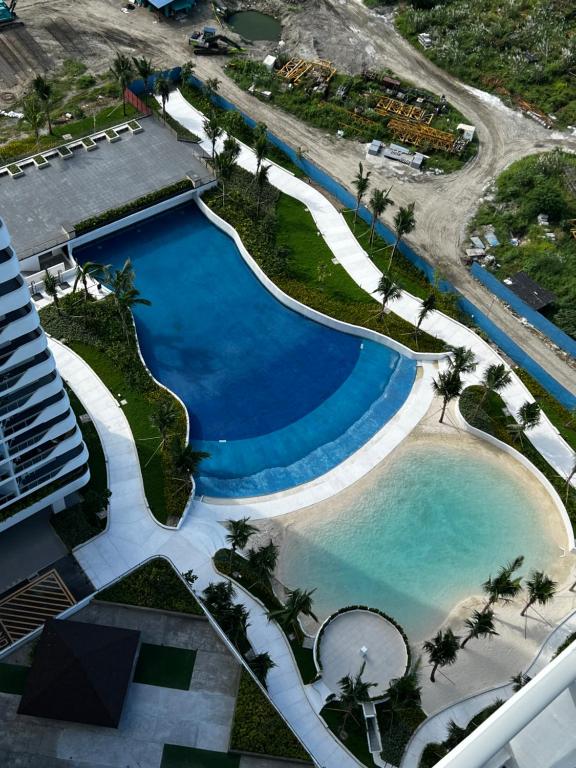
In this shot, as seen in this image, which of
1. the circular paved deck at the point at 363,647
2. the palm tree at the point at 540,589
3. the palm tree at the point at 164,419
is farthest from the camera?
the palm tree at the point at 164,419

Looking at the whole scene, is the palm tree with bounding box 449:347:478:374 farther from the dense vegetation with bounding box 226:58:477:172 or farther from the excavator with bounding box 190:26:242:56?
the excavator with bounding box 190:26:242:56

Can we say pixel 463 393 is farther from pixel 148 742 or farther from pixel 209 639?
pixel 148 742

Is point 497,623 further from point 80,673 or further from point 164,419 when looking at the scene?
point 80,673

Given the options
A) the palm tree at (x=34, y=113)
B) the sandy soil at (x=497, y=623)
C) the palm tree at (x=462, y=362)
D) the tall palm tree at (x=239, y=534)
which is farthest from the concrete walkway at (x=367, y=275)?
the tall palm tree at (x=239, y=534)

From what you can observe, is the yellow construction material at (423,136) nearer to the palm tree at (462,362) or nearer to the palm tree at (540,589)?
the palm tree at (462,362)

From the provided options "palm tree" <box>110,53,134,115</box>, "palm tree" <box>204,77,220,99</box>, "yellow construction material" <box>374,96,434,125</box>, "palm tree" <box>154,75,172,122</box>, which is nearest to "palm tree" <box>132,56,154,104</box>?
"palm tree" <box>110,53,134,115</box>

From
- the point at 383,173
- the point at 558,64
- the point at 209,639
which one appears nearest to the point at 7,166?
the point at 383,173
